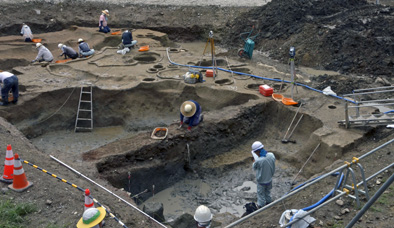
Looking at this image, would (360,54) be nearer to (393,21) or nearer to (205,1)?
(393,21)

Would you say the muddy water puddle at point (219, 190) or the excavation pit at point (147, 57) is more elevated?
the excavation pit at point (147, 57)

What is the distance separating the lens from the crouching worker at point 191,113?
11571 millimetres

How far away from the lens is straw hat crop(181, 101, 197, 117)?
11.5m

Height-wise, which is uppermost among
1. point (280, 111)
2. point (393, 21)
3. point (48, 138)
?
point (393, 21)

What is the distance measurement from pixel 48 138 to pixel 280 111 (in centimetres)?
804

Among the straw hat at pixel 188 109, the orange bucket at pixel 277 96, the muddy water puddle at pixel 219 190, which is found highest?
the straw hat at pixel 188 109

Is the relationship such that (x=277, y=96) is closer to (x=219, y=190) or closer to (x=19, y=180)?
(x=219, y=190)

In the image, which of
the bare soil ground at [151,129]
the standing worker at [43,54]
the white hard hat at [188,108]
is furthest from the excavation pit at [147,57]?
the white hard hat at [188,108]

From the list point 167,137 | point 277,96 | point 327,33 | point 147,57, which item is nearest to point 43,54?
point 147,57

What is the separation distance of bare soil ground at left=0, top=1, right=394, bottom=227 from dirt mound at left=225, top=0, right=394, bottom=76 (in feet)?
1.26

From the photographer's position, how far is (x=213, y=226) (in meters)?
9.07

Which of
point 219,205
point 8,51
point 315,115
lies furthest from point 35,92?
point 315,115

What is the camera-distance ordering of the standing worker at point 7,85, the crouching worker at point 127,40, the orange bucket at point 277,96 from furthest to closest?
the crouching worker at point 127,40 < the orange bucket at point 277,96 < the standing worker at point 7,85

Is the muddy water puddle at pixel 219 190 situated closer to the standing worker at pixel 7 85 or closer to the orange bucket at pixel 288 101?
the orange bucket at pixel 288 101
